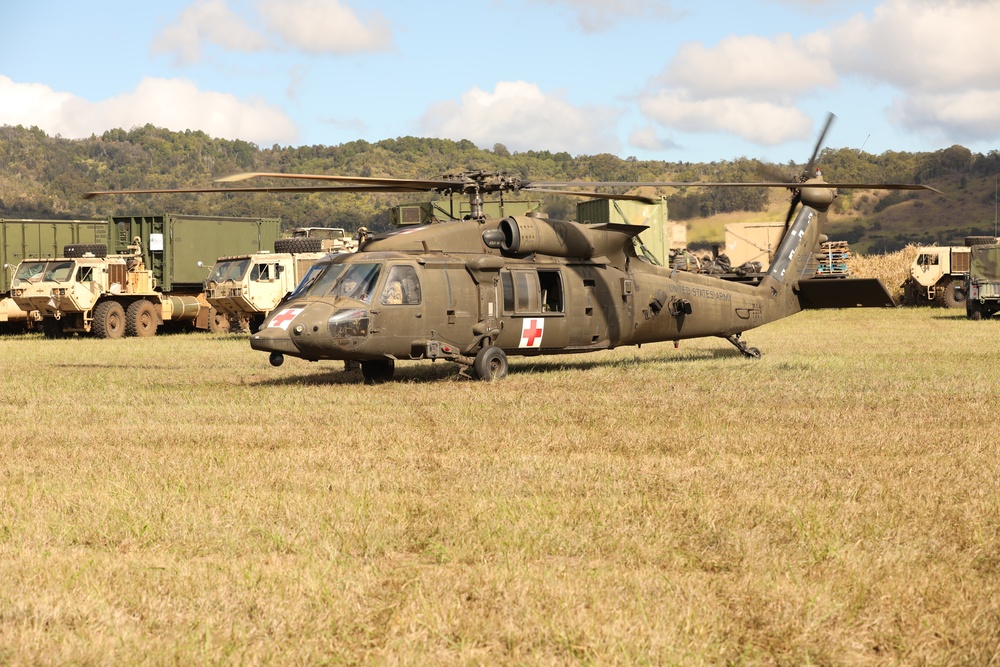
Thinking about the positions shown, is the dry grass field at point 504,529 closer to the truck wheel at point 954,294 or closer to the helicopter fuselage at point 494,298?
the helicopter fuselage at point 494,298

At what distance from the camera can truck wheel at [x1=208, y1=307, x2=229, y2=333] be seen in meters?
28.7

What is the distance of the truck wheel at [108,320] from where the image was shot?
26.2 m

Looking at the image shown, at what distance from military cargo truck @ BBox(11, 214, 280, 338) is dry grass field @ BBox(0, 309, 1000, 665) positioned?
14.5 metres

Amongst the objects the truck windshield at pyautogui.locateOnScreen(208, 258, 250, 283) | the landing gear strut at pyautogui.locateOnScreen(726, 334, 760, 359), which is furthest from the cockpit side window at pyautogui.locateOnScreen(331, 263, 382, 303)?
the truck windshield at pyautogui.locateOnScreen(208, 258, 250, 283)

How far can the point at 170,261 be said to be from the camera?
28.5 meters

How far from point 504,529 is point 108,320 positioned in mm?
22155

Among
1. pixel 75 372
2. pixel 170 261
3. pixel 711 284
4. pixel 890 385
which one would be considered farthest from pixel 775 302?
pixel 170 261

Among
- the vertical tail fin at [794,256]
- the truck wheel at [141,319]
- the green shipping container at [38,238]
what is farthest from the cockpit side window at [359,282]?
the green shipping container at [38,238]

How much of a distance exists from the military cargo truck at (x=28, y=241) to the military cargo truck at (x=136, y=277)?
34.4 inches

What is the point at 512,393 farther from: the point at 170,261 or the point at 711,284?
the point at 170,261

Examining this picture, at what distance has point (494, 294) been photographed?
1431 centimetres

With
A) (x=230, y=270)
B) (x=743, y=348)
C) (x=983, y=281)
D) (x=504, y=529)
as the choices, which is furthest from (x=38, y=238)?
(x=504, y=529)

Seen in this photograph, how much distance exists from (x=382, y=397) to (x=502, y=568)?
717 centimetres

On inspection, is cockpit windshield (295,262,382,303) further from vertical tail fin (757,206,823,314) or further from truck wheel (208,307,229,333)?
truck wheel (208,307,229,333)
